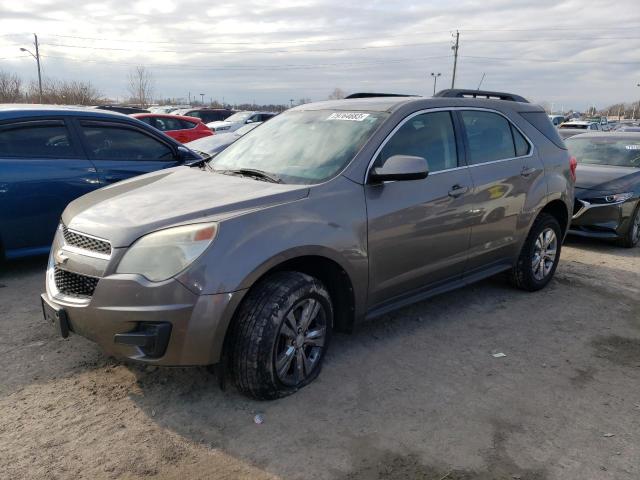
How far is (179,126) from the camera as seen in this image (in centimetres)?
1449

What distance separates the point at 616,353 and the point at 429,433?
1.99 m

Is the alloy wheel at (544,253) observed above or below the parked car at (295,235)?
below

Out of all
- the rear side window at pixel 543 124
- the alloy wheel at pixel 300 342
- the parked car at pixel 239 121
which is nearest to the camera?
the alloy wheel at pixel 300 342

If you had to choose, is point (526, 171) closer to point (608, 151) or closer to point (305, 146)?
point (305, 146)

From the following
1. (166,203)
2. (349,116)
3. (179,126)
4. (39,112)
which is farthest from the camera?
(179,126)

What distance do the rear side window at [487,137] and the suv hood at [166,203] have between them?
1.77 m

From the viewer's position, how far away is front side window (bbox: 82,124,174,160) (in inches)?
220

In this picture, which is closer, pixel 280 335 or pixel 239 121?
pixel 280 335

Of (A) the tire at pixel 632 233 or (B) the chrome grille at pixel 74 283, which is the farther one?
(A) the tire at pixel 632 233

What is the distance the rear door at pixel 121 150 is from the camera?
5.55 metres

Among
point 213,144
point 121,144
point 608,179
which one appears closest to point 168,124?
point 213,144

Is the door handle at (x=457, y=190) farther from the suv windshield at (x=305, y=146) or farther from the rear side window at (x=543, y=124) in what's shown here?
the rear side window at (x=543, y=124)

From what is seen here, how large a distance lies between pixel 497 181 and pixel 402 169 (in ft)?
4.70

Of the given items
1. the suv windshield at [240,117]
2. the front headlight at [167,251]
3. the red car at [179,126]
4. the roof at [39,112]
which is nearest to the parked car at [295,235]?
the front headlight at [167,251]
